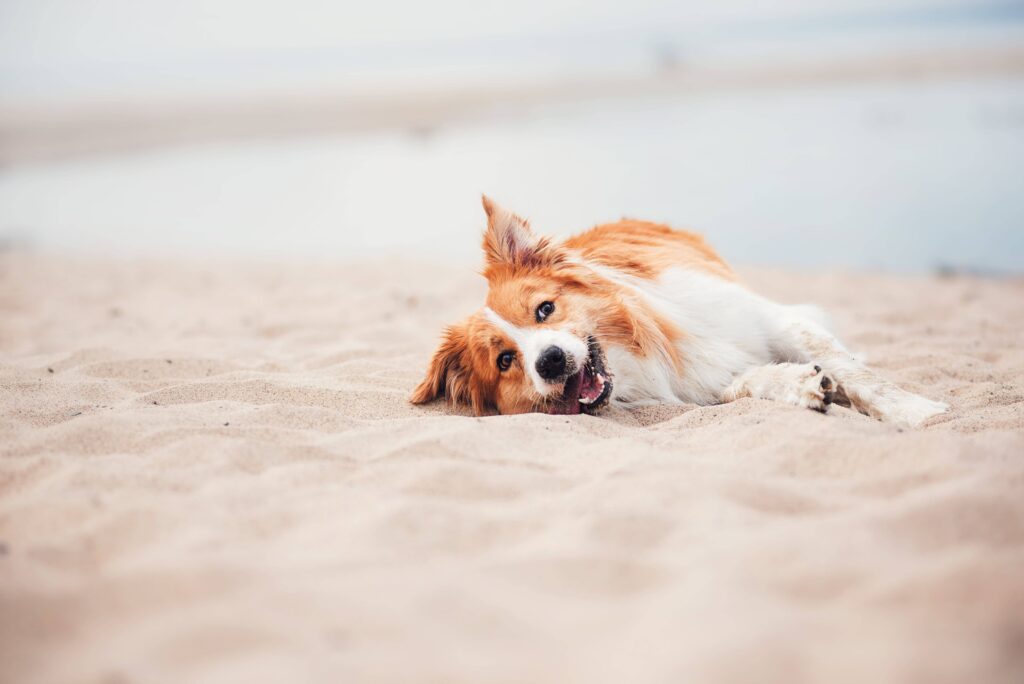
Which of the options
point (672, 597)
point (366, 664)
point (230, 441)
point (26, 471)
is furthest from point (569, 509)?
point (26, 471)

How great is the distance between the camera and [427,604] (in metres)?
1.91

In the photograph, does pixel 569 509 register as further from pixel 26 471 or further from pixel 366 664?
pixel 26 471

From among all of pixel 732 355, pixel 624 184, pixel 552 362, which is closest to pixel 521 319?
pixel 552 362

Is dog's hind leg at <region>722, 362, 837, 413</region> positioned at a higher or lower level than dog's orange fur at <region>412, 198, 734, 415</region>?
lower

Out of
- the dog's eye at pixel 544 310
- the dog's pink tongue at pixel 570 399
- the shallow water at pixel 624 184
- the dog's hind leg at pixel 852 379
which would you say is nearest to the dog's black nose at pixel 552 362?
the dog's pink tongue at pixel 570 399

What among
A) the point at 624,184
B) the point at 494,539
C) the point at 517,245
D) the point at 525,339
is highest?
the point at 624,184

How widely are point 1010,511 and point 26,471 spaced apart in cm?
292

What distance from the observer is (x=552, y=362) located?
3.58m

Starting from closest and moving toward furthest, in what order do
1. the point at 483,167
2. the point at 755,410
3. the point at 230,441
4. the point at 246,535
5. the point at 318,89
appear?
1. the point at 246,535
2. the point at 230,441
3. the point at 755,410
4. the point at 483,167
5. the point at 318,89

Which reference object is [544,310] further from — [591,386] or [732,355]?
[732,355]

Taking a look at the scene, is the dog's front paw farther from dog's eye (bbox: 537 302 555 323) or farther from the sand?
dog's eye (bbox: 537 302 555 323)

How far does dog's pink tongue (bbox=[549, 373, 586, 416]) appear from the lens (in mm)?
3699

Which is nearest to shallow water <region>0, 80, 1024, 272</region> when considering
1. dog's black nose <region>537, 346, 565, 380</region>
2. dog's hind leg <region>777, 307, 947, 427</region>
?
dog's hind leg <region>777, 307, 947, 427</region>

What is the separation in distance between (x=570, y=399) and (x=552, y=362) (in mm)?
240
